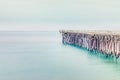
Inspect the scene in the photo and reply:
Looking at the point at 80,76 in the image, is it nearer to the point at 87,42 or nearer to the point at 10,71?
the point at 10,71

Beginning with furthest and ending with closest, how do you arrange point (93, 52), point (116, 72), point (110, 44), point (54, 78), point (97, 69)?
point (93, 52) → point (110, 44) → point (97, 69) → point (116, 72) → point (54, 78)

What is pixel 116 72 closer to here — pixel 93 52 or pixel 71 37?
pixel 93 52

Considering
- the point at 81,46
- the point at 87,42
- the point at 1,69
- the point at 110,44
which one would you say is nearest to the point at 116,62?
the point at 110,44

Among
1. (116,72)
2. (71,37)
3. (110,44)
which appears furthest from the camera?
(71,37)

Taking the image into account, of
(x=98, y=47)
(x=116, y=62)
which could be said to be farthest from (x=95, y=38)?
(x=116, y=62)

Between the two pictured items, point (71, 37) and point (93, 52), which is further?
point (71, 37)

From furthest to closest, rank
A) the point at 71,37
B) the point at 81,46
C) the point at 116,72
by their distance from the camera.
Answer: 1. the point at 71,37
2. the point at 81,46
3. the point at 116,72
